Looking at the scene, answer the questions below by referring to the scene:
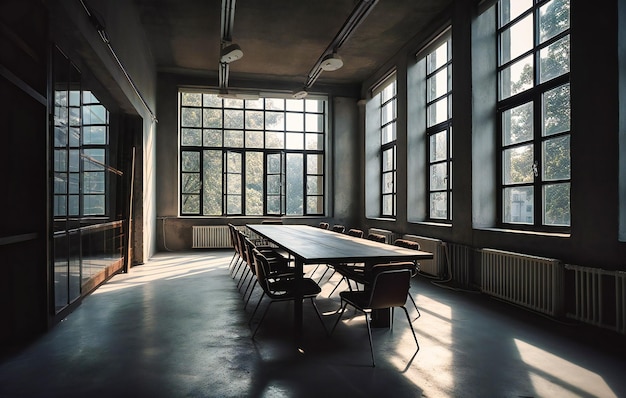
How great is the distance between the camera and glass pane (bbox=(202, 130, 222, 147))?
10.0 meters

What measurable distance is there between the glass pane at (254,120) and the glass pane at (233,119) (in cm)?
19

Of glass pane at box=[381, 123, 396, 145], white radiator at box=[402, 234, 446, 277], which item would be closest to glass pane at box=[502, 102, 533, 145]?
white radiator at box=[402, 234, 446, 277]

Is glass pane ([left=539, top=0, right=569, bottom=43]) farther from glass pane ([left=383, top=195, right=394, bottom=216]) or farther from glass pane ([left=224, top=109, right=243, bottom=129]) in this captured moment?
glass pane ([left=224, top=109, right=243, bottom=129])

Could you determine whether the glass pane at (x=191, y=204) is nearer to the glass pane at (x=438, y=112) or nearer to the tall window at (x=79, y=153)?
the tall window at (x=79, y=153)

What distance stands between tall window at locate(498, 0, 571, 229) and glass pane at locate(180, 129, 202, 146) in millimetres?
7211

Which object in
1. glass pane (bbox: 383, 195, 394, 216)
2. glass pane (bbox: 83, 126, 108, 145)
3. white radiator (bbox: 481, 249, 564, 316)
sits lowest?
white radiator (bbox: 481, 249, 564, 316)

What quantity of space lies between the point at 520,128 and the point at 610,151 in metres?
1.61

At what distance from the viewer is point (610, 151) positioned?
3.68 m

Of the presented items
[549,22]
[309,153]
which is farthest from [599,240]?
[309,153]

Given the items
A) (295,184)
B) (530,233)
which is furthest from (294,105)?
(530,233)

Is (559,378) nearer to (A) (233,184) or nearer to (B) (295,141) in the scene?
(A) (233,184)

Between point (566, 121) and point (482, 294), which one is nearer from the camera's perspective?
point (566, 121)

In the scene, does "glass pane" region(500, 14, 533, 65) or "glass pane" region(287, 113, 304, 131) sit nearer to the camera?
"glass pane" region(500, 14, 533, 65)

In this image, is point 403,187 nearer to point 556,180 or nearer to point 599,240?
point 556,180
